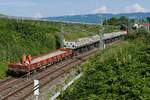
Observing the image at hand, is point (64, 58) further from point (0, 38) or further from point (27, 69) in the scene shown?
point (27, 69)

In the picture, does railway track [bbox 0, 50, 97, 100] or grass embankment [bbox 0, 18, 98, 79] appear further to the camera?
grass embankment [bbox 0, 18, 98, 79]

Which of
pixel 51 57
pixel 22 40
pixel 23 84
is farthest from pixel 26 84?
pixel 22 40

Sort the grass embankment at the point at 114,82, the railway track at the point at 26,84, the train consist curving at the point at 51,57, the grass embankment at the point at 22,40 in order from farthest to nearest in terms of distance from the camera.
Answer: the grass embankment at the point at 22,40 < the train consist curving at the point at 51,57 < the railway track at the point at 26,84 < the grass embankment at the point at 114,82

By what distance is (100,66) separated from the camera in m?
23.9

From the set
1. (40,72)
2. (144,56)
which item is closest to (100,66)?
(144,56)

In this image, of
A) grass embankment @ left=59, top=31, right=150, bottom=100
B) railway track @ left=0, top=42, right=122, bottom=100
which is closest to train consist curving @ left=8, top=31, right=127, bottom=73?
railway track @ left=0, top=42, right=122, bottom=100

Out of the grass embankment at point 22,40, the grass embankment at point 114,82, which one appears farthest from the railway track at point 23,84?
the grass embankment at point 114,82

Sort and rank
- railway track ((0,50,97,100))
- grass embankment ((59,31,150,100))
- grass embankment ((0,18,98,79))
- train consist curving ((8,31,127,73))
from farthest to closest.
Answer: grass embankment ((0,18,98,79)) → train consist curving ((8,31,127,73)) → railway track ((0,50,97,100)) → grass embankment ((59,31,150,100))

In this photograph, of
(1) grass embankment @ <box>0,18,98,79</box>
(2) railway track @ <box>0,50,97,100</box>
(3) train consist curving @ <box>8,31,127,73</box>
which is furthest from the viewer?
(1) grass embankment @ <box>0,18,98,79</box>

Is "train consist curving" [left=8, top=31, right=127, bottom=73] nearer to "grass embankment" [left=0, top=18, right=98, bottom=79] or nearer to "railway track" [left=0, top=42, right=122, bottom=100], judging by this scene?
"railway track" [left=0, top=42, right=122, bottom=100]

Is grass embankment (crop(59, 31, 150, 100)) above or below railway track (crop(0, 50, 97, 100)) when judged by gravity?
above

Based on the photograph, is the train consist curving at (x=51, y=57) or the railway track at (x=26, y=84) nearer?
the railway track at (x=26, y=84)

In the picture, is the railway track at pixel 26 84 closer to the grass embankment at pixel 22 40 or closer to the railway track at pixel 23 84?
the railway track at pixel 23 84

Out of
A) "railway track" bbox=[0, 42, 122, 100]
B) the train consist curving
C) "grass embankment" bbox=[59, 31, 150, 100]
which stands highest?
"grass embankment" bbox=[59, 31, 150, 100]
